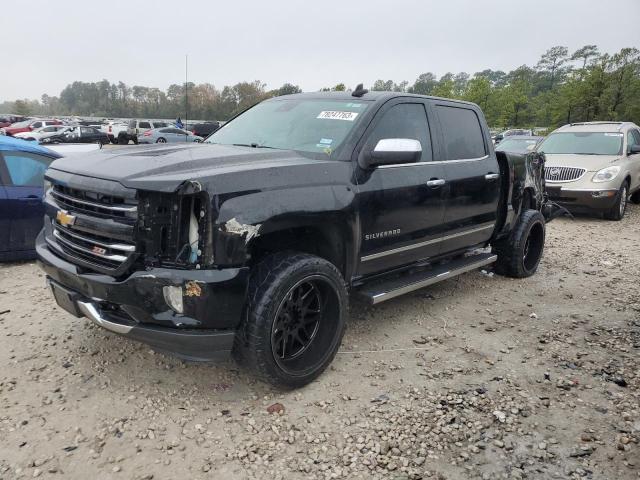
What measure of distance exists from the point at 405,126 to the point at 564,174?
7475 mm

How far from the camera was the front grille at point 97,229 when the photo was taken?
2.75 m

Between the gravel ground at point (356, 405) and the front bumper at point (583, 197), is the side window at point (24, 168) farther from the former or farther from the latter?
the front bumper at point (583, 197)

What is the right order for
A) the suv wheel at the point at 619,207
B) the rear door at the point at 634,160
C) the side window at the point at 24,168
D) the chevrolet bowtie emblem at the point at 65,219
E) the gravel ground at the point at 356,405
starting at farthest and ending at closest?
the rear door at the point at 634,160 → the suv wheel at the point at 619,207 → the side window at the point at 24,168 → the chevrolet bowtie emblem at the point at 65,219 → the gravel ground at the point at 356,405

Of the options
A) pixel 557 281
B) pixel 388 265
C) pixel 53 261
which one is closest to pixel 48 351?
pixel 53 261

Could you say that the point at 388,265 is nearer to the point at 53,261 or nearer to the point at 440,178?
the point at 440,178

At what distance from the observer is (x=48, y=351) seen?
12.0 ft

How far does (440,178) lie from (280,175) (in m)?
1.75

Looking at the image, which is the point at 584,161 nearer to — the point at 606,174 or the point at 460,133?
the point at 606,174

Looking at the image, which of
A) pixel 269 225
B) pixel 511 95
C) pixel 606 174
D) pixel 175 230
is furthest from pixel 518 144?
pixel 511 95

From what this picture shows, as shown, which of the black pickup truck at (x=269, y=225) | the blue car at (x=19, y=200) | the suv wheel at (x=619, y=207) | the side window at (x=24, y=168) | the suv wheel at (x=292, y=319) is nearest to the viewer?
the black pickup truck at (x=269, y=225)

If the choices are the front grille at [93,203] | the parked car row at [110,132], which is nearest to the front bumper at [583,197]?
the front grille at [93,203]

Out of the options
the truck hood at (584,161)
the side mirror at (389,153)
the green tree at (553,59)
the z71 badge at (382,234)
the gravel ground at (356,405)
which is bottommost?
the gravel ground at (356,405)

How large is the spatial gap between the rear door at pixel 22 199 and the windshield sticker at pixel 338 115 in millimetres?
3673

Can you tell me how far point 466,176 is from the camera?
15.0ft
